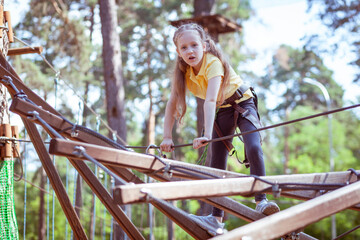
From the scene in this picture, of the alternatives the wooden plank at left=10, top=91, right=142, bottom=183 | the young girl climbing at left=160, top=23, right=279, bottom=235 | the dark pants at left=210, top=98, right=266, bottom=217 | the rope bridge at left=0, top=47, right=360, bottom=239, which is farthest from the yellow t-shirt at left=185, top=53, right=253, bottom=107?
the wooden plank at left=10, top=91, right=142, bottom=183

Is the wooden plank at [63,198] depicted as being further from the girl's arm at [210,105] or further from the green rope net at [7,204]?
the girl's arm at [210,105]

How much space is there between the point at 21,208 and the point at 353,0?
43.4 ft

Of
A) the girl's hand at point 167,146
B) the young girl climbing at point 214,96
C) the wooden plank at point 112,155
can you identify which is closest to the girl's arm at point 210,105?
the young girl climbing at point 214,96

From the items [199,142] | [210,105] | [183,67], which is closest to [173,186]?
[199,142]

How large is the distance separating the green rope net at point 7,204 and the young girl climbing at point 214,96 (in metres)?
1.21

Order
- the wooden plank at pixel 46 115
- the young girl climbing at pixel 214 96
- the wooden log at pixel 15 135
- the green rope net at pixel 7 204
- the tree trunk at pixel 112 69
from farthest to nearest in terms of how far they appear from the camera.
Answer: the tree trunk at pixel 112 69 → the wooden log at pixel 15 135 → the green rope net at pixel 7 204 → the young girl climbing at pixel 214 96 → the wooden plank at pixel 46 115

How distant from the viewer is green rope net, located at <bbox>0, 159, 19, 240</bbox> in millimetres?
3006

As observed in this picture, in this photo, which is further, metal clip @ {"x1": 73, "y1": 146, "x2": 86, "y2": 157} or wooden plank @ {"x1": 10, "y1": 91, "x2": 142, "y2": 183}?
wooden plank @ {"x1": 10, "y1": 91, "x2": 142, "y2": 183}

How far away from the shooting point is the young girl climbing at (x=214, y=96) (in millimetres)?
2449

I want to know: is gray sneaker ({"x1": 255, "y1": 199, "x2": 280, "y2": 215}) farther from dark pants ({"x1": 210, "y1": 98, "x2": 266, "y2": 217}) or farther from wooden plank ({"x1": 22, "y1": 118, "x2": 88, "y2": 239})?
wooden plank ({"x1": 22, "y1": 118, "x2": 88, "y2": 239})

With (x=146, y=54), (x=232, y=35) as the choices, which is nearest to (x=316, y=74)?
(x=232, y=35)

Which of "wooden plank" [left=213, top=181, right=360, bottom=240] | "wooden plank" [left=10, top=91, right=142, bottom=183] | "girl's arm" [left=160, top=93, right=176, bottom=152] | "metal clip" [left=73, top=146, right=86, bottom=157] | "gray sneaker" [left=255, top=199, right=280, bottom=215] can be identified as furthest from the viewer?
"girl's arm" [left=160, top=93, right=176, bottom=152]

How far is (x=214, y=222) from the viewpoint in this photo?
2316mm

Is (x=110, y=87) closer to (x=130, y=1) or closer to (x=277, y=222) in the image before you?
(x=277, y=222)
